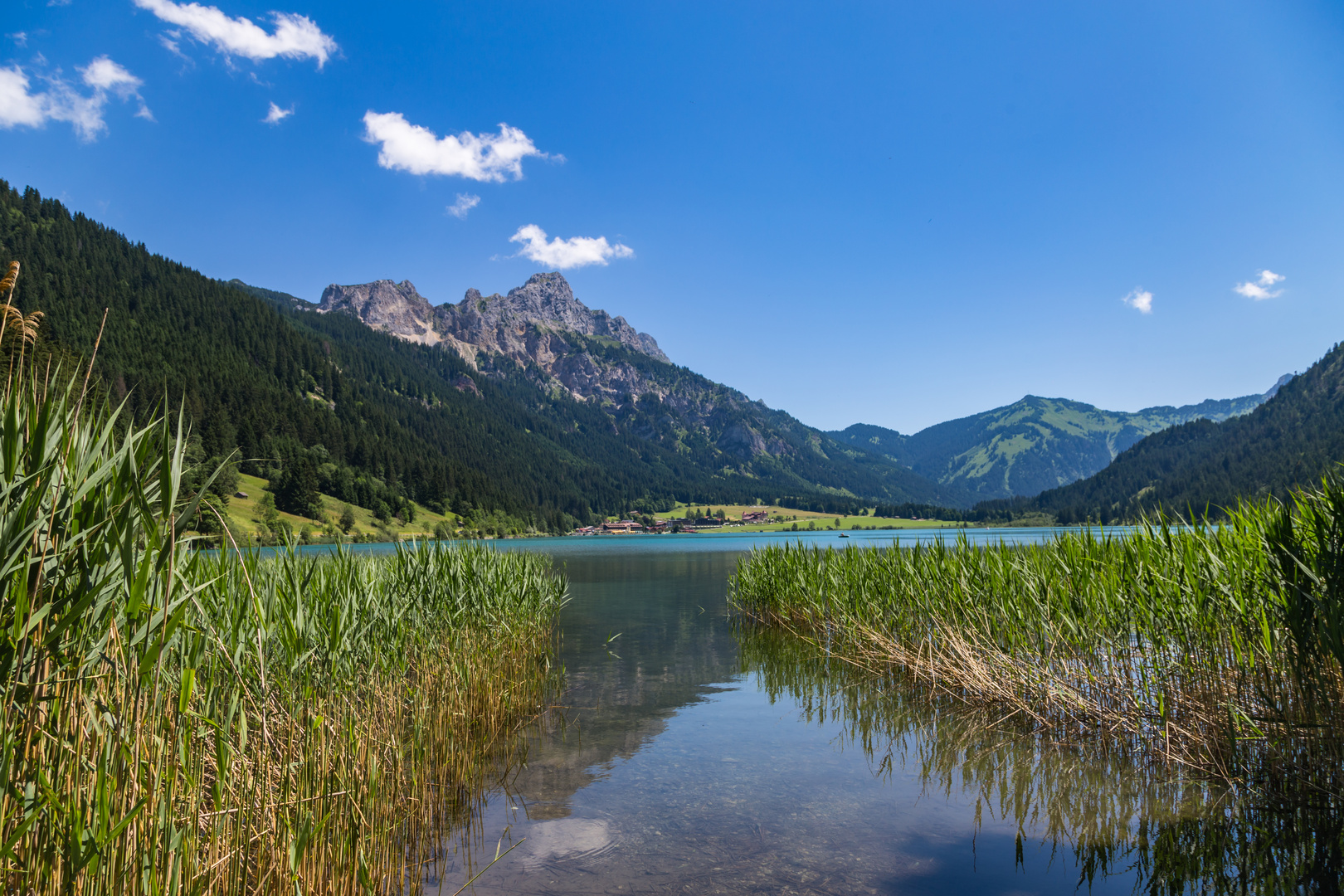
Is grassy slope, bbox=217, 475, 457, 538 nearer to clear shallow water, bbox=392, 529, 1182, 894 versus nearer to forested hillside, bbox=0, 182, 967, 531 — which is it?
forested hillside, bbox=0, 182, 967, 531

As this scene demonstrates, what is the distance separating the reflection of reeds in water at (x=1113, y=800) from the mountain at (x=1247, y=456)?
134m

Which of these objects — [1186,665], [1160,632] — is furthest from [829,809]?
[1160,632]

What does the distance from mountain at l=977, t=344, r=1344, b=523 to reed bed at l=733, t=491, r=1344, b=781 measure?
433 ft

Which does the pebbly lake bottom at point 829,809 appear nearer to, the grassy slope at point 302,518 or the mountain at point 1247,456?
the grassy slope at point 302,518

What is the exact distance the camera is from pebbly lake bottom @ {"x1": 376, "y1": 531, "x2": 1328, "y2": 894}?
731cm

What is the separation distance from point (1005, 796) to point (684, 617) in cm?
2144

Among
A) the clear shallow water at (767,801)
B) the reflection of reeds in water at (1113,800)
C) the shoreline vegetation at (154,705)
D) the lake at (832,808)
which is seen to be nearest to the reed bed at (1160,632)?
the reflection of reeds in water at (1113,800)

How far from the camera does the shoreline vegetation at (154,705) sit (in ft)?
10.6

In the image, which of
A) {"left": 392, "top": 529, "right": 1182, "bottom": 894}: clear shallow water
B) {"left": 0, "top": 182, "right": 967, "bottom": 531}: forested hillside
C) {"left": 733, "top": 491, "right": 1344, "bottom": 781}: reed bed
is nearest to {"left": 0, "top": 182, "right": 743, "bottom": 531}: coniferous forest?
{"left": 0, "top": 182, "right": 967, "bottom": 531}: forested hillside

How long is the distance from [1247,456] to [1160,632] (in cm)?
18909

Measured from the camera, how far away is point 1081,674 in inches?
432

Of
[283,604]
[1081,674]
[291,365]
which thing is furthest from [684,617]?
[291,365]

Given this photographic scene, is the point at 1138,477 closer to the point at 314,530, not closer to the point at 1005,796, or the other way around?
the point at 314,530

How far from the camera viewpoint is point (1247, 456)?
152 metres
